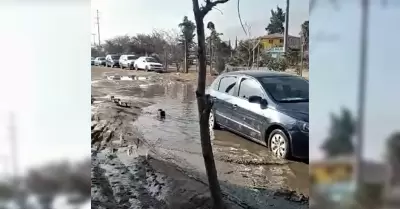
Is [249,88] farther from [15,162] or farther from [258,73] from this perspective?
[15,162]

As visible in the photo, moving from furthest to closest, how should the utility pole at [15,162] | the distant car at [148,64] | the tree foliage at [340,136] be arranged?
1. the distant car at [148,64]
2. the tree foliage at [340,136]
3. the utility pole at [15,162]

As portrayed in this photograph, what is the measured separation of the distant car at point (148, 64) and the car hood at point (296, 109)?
2.16 ft

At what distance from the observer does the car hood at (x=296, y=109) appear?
8.06 ft

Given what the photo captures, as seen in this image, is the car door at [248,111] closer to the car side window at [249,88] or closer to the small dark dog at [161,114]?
the car side window at [249,88]

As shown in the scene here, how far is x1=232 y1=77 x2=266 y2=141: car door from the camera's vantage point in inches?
97.8

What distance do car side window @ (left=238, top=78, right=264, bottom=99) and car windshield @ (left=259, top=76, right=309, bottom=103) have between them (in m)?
0.05

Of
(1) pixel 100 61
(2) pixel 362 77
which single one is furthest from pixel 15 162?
(2) pixel 362 77

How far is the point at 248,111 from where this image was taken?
8.23 feet

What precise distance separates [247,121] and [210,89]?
0.25 m

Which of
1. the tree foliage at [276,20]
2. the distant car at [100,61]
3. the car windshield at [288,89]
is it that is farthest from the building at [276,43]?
the distant car at [100,61]

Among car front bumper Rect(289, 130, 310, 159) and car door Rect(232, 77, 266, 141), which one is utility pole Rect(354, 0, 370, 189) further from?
car door Rect(232, 77, 266, 141)

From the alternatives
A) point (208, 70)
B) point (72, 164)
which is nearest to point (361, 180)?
point (208, 70)

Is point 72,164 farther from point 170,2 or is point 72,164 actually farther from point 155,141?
point 170,2

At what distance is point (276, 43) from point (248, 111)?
377 millimetres
